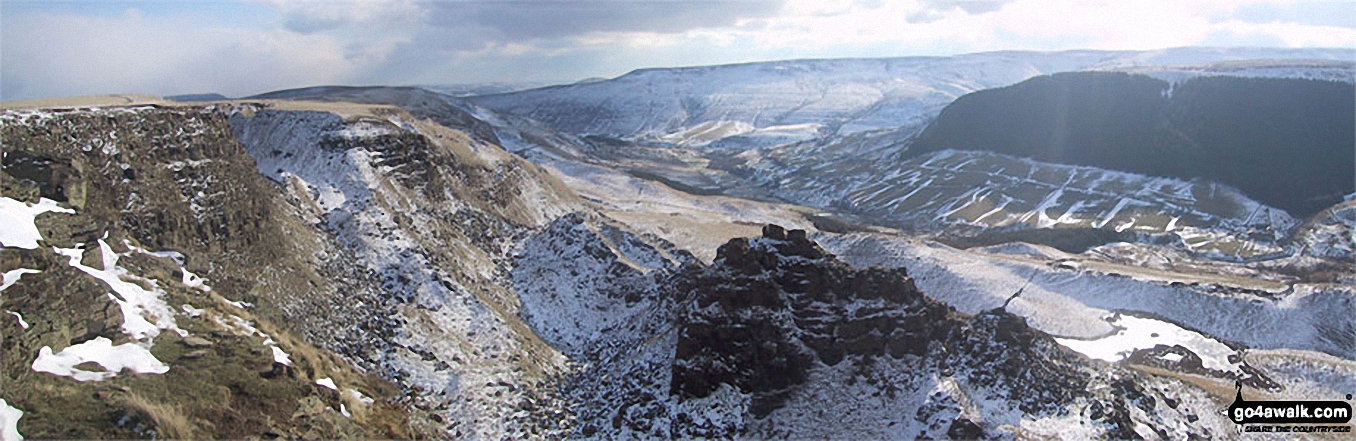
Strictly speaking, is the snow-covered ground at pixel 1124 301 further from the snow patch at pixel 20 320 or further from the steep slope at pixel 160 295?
the snow patch at pixel 20 320

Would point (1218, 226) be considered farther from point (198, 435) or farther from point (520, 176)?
point (198, 435)

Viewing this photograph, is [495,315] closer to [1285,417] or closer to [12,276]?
[12,276]

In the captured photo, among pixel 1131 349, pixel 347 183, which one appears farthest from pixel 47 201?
pixel 1131 349

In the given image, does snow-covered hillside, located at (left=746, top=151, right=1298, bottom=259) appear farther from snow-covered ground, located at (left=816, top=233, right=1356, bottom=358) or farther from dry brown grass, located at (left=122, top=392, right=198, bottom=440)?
dry brown grass, located at (left=122, top=392, right=198, bottom=440)

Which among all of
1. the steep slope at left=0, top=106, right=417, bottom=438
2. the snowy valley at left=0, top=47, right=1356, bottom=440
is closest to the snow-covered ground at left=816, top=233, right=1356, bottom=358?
the snowy valley at left=0, top=47, right=1356, bottom=440

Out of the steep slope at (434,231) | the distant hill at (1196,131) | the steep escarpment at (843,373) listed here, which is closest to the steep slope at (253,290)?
the steep slope at (434,231)

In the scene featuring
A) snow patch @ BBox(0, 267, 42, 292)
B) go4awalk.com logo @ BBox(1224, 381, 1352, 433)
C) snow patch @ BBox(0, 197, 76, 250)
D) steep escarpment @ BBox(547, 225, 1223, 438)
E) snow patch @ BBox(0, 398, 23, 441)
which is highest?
snow patch @ BBox(0, 197, 76, 250)
